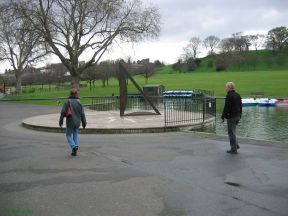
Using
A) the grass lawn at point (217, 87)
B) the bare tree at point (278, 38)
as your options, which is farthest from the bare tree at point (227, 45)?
the grass lawn at point (217, 87)

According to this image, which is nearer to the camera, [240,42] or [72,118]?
[72,118]

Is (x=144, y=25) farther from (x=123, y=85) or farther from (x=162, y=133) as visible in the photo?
(x=162, y=133)

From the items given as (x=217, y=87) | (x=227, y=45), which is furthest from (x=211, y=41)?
(x=217, y=87)

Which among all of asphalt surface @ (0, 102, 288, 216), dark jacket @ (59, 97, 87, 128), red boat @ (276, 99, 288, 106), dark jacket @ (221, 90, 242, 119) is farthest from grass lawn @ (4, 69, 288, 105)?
dark jacket @ (221, 90, 242, 119)

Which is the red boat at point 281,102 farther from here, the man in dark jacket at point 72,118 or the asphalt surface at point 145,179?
the man in dark jacket at point 72,118

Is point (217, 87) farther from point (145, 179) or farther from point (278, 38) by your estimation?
point (278, 38)

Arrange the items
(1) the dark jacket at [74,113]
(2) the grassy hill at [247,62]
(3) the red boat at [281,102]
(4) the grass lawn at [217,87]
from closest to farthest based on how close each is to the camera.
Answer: (1) the dark jacket at [74,113] < (3) the red boat at [281,102] < (4) the grass lawn at [217,87] < (2) the grassy hill at [247,62]

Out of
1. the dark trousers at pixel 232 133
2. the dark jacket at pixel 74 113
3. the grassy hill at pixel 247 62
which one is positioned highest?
the grassy hill at pixel 247 62

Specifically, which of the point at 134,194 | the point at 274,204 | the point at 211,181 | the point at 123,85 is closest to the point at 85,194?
the point at 134,194

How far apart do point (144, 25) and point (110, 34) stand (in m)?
3.61

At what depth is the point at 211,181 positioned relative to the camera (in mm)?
7008

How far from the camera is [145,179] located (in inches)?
283

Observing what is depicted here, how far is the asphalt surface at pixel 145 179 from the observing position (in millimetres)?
5496

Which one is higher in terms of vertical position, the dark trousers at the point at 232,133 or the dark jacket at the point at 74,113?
the dark jacket at the point at 74,113
